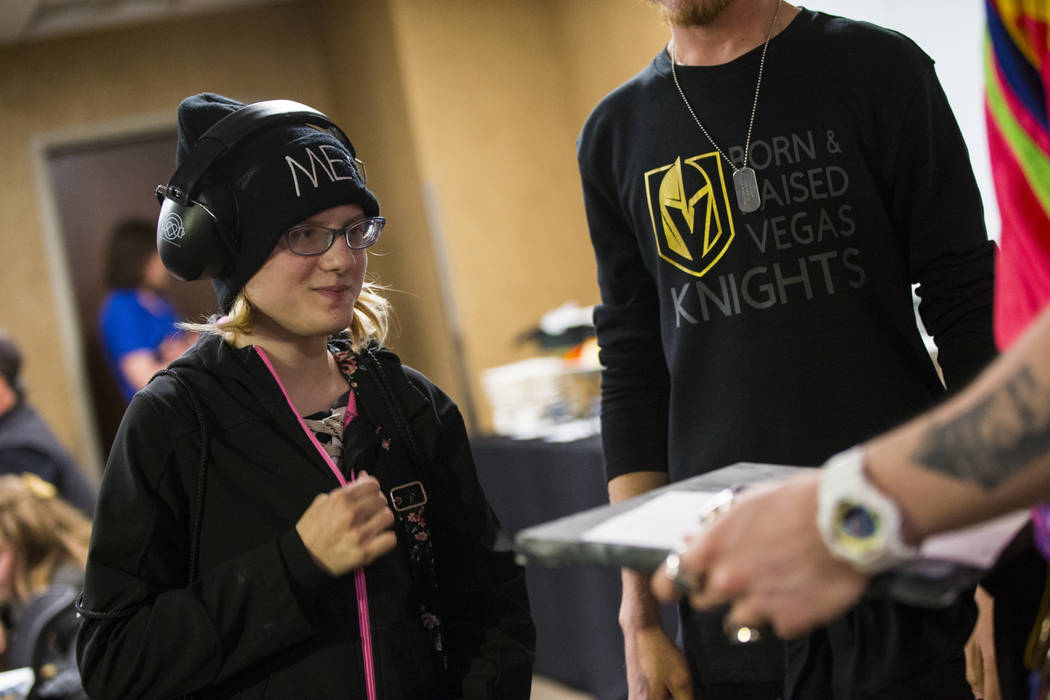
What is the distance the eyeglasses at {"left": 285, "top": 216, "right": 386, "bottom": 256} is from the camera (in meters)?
1.35

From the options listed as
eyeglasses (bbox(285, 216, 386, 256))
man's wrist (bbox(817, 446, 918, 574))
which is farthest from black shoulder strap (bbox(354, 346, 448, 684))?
man's wrist (bbox(817, 446, 918, 574))

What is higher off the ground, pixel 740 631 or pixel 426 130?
pixel 426 130

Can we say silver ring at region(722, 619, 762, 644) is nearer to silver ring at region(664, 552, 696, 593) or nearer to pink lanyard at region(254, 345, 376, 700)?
silver ring at region(664, 552, 696, 593)

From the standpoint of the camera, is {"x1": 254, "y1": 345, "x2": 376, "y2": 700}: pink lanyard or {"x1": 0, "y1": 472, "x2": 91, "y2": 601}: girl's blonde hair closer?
{"x1": 254, "y1": 345, "x2": 376, "y2": 700}: pink lanyard

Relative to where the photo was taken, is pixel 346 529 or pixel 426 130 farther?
pixel 426 130

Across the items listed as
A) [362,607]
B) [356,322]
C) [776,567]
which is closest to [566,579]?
[356,322]

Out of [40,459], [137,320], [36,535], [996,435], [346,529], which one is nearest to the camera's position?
[996,435]

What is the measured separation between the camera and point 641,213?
4.52 feet

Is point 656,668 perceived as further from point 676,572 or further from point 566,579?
point 566,579

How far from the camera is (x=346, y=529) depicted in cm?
116

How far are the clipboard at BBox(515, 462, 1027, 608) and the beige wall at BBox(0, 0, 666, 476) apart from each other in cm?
468

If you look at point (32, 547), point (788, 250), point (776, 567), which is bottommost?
point (32, 547)

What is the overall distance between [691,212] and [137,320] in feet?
15.8

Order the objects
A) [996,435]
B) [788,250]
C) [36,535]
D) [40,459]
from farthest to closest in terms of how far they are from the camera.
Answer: [40,459] → [36,535] → [788,250] → [996,435]
